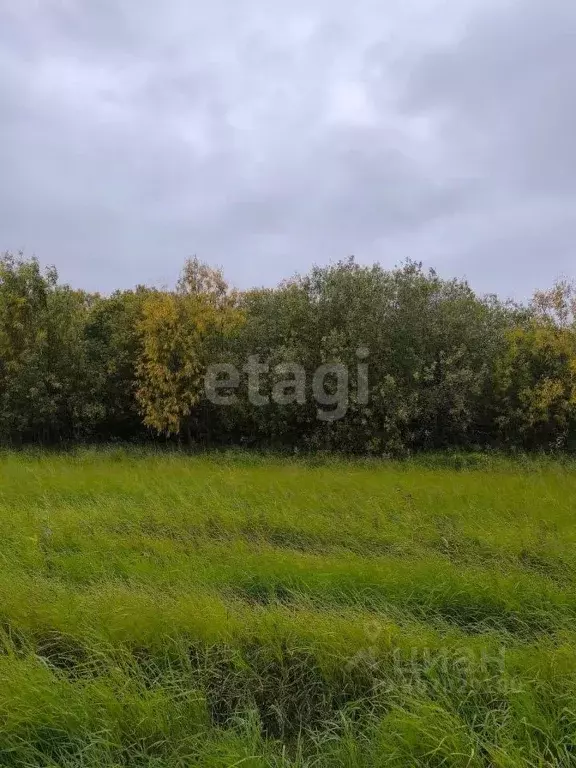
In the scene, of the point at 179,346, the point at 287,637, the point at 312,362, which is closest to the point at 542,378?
the point at 312,362

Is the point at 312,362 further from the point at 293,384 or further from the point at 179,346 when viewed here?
the point at 179,346

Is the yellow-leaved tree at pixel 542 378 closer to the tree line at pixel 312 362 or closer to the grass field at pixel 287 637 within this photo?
the tree line at pixel 312 362

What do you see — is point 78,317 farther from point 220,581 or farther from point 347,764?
point 347,764

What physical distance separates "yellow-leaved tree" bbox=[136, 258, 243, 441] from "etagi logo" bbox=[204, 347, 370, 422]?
0.70m

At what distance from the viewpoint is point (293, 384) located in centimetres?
1972

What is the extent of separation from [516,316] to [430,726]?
24.5 m

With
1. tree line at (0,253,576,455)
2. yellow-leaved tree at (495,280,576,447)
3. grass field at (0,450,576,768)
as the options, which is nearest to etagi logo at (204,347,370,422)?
tree line at (0,253,576,455)

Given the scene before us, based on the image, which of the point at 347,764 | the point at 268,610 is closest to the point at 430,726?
the point at 347,764

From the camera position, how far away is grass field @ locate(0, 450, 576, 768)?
3.21 meters

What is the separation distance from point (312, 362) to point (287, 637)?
15.6m

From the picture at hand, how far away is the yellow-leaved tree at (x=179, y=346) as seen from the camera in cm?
2016

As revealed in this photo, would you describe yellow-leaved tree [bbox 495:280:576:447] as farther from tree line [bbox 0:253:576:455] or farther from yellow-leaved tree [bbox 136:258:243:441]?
yellow-leaved tree [bbox 136:258:243:441]

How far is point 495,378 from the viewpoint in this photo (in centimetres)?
2119

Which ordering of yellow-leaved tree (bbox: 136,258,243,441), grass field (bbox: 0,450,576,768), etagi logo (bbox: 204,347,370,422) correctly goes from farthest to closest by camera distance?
yellow-leaved tree (bbox: 136,258,243,441) < etagi logo (bbox: 204,347,370,422) < grass field (bbox: 0,450,576,768)
